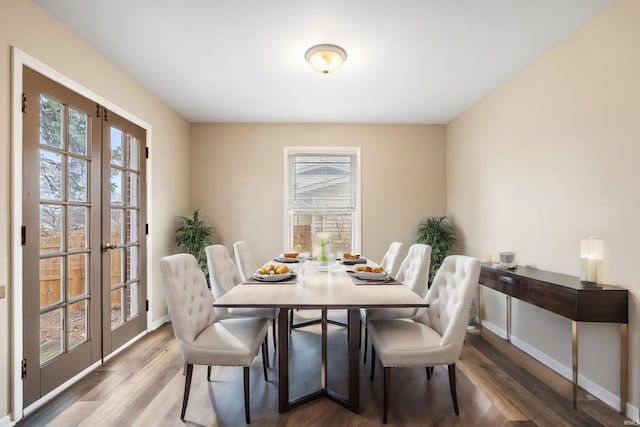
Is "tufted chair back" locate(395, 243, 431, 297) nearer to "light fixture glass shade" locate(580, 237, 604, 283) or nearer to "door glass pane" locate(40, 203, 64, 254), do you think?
"light fixture glass shade" locate(580, 237, 604, 283)

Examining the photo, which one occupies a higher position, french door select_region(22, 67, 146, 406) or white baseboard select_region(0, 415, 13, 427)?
french door select_region(22, 67, 146, 406)

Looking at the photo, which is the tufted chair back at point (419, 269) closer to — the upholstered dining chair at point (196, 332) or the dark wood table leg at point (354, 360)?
the dark wood table leg at point (354, 360)

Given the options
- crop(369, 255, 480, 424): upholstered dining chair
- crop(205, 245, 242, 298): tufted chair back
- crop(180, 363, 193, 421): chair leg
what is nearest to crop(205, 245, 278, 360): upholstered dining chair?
crop(205, 245, 242, 298): tufted chair back

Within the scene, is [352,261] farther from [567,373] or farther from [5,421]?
[5,421]

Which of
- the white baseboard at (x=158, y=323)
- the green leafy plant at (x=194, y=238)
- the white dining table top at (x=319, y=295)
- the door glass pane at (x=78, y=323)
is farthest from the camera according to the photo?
the green leafy plant at (x=194, y=238)

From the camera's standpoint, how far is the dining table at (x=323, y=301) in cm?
182

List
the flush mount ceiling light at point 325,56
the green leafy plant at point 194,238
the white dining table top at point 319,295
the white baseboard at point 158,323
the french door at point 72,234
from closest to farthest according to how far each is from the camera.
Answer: the white dining table top at point 319,295 < the french door at point 72,234 < the flush mount ceiling light at point 325,56 < the white baseboard at point 158,323 < the green leafy plant at point 194,238

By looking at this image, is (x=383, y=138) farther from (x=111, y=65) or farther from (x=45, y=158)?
(x=45, y=158)

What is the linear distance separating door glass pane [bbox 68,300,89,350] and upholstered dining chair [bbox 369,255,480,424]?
232 centimetres

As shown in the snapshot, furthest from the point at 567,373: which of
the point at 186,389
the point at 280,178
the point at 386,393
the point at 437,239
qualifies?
the point at 280,178

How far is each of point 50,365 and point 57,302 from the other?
0.43 meters

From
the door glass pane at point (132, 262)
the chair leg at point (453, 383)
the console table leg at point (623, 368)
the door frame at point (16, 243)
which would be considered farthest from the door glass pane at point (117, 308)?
the console table leg at point (623, 368)

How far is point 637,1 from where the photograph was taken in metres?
2.01

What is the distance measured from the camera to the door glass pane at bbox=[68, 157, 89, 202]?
2.52 meters
